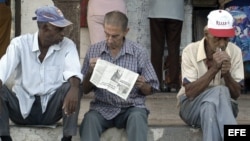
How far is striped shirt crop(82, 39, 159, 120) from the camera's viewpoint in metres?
5.89

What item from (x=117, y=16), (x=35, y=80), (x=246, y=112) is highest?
(x=117, y=16)

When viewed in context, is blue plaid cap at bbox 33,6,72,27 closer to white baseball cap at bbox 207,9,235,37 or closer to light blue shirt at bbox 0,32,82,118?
light blue shirt at bbox 0,32,82,118

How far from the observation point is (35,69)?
5.95 metres

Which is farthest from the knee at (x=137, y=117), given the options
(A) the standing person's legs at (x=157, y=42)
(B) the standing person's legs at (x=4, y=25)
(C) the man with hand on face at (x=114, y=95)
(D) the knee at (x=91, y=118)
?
(B) the standing person's legs at (x=4, y=25)

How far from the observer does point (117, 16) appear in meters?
5.86

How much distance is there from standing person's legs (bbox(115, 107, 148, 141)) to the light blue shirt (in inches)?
21.1

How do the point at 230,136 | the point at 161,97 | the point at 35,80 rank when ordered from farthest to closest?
the point at 161,97 → the point at 35,80 → the point at 230,136

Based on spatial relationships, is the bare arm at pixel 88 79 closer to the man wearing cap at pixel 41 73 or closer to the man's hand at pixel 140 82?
the man wearing cap at pixel 41 73

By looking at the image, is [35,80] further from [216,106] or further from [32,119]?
[216,106]

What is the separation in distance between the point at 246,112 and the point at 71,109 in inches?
97.1

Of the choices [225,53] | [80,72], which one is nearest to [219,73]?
[225,53]

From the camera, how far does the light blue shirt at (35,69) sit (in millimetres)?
5895

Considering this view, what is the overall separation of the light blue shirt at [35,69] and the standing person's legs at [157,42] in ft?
7.96

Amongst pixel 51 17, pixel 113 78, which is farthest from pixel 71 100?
pixel 51 17
